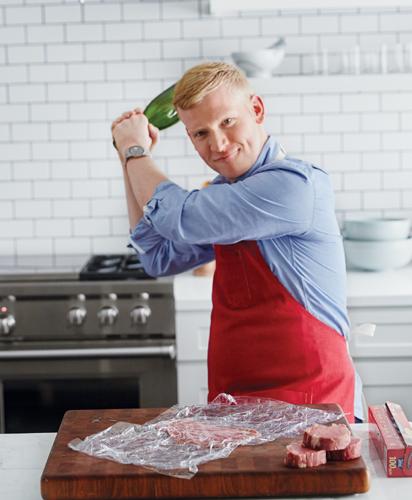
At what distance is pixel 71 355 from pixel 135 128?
122cm

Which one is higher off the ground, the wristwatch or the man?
the wristwatch

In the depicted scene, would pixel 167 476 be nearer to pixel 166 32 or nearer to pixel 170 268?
pixel 170 268

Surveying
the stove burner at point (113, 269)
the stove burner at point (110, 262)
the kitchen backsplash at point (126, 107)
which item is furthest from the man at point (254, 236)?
the kitchen backsplash at point (126, 107)

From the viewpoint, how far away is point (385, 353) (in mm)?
2281

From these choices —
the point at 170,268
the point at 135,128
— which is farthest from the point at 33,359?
the point at 135,128

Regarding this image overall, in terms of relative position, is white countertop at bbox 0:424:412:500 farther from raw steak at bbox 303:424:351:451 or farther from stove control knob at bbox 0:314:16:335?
stove control knob at bbox 0:314:16:335

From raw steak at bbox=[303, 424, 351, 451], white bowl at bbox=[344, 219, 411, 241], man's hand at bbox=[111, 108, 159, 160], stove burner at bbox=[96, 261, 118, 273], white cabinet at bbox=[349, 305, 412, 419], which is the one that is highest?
man's hand at bbox=[111, 108, 159, 160]

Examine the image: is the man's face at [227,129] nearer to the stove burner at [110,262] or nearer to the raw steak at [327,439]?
the raw steak at [327,439]

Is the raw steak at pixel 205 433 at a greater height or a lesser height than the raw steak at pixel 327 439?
lesser

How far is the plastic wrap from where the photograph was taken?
92 cm

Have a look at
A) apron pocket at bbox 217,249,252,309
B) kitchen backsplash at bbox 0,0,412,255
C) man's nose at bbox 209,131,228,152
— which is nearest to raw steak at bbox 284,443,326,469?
apron pocket at bbox 217,249,252,309

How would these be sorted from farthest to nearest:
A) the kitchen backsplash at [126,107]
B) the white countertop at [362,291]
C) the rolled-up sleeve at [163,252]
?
the kitchen backsplash at [126,107] < the white countertop at [362,291] < the rolled-up sleeve at [163,252]

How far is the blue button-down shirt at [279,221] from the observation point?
3.89 feet

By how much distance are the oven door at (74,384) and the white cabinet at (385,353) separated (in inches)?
30.0
